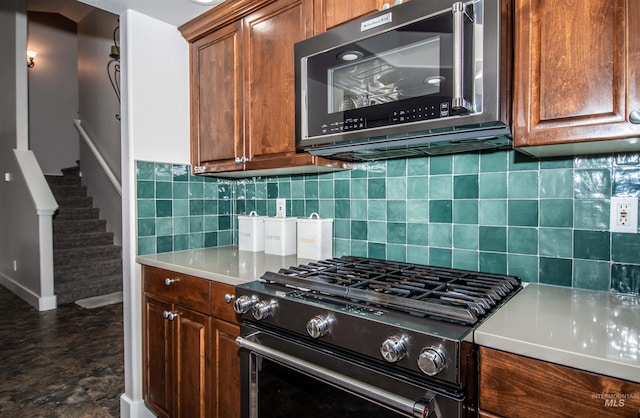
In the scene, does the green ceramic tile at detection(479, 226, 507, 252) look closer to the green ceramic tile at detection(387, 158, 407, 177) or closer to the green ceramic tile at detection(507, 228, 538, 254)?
the green ceramic tile at detection(507, 228, 538, 254)

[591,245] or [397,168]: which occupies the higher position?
[397,168]

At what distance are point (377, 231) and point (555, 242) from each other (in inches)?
29.8

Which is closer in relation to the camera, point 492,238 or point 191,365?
point 492,238

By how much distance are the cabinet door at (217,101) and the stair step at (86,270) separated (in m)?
3.25

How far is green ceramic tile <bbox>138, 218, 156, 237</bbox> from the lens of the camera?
2.11m

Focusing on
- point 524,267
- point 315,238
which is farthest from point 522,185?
point 315,238

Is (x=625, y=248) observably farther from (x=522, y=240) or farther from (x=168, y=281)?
(x=168, y=281)

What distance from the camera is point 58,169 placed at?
20.6ft

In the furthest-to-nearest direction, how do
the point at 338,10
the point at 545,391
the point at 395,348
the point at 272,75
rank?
the point at 272,75, the point at 338,10, the point at 395,348, the point at 545,391

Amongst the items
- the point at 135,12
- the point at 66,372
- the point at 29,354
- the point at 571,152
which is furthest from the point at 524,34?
the point at 29,354

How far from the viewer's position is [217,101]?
2.13 m

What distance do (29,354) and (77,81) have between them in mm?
5135

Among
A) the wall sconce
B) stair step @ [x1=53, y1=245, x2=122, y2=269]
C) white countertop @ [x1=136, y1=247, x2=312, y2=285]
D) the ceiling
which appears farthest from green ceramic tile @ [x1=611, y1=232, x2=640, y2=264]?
the wall sconce

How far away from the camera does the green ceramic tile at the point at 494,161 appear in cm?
149
